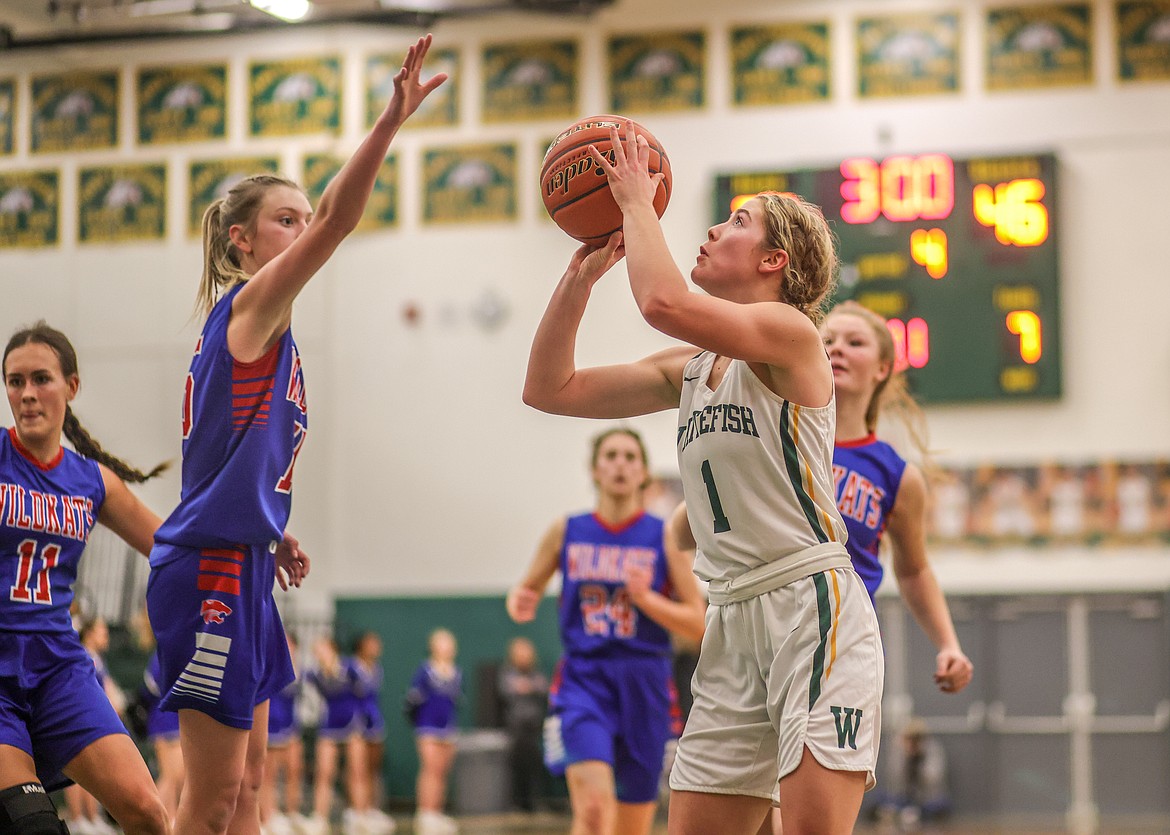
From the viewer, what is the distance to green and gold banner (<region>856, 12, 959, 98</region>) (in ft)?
42.2

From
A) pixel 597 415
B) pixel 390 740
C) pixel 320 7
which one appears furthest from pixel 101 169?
pixel 597 415

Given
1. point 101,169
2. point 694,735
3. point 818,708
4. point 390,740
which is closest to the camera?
point 818,708

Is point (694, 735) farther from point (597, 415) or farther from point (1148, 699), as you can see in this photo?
point (1148, 699)

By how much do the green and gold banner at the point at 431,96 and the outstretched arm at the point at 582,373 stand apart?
10874mm

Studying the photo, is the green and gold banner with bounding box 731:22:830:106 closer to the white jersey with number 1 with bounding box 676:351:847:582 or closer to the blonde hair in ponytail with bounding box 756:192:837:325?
the blonde hair in ponytail with bounding box 756:192:837:325

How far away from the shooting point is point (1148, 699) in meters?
11.7

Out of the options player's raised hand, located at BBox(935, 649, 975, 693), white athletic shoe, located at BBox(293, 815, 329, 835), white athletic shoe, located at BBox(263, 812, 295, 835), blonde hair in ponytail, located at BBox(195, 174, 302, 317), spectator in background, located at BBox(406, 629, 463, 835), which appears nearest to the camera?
blonde hair in ponytail, located at BBox(195, 174, 302, 317)

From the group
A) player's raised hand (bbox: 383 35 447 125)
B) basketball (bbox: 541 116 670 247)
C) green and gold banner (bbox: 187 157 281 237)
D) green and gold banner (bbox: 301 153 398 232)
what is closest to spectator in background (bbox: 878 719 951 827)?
green and gold banner (bbox: 301 153 398 232)

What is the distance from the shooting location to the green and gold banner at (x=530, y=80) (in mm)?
13602

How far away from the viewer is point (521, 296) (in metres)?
13.6

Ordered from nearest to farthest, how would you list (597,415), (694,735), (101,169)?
1. (694,735)
2. (597,415)
3. (101,169)

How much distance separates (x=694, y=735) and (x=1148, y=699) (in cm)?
998

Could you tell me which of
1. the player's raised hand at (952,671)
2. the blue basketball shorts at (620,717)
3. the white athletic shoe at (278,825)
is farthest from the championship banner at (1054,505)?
the player's raised hand at (952,671)

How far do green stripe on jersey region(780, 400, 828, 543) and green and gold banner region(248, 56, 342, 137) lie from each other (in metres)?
11.7
